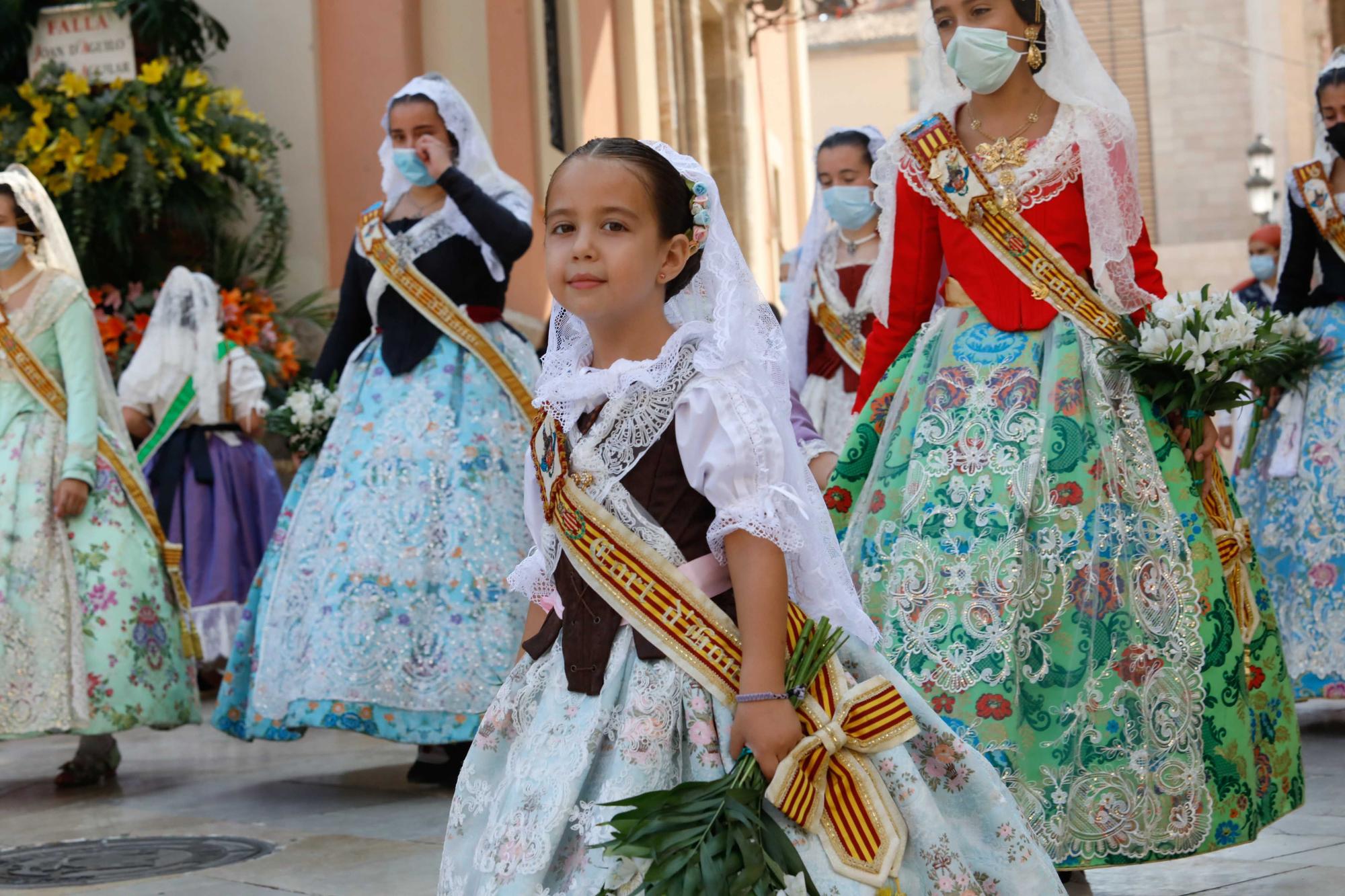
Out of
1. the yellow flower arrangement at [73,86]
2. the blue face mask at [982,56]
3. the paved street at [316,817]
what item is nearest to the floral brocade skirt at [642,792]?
the paved street at [316,817]

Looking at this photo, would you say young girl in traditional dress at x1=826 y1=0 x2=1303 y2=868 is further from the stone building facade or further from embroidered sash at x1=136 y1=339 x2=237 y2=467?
the stone building facade

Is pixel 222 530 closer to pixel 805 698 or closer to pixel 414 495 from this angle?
pixel 414 495

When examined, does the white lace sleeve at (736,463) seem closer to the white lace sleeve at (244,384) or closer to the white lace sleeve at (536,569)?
the white lace sleeve at (536,569)

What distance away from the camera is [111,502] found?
6.29m

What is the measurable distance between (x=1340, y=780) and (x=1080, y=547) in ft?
6.44

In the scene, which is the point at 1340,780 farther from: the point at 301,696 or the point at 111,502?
the point at 111,502

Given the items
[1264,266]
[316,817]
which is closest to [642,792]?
[316,817]

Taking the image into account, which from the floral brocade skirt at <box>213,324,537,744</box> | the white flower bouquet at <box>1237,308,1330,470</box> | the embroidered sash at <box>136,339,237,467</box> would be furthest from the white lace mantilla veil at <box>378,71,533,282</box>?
the embroidered sash at <box>136,339,237,467</box>

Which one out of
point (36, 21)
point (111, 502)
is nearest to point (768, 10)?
point (36, 21)

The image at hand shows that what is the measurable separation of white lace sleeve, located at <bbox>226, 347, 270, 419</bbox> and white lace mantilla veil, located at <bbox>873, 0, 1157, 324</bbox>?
201 inches

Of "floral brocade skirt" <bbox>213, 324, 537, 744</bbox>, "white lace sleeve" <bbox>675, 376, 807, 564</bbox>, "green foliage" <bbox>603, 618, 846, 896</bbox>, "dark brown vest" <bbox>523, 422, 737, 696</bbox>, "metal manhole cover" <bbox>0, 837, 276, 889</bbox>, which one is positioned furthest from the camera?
"floral brocade skirt" <bbox>213, 324, 537, 744</bbox>

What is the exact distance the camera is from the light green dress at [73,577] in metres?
5.94

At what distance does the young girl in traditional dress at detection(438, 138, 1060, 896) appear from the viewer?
8.71ft

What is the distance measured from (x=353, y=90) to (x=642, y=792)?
764 cm
